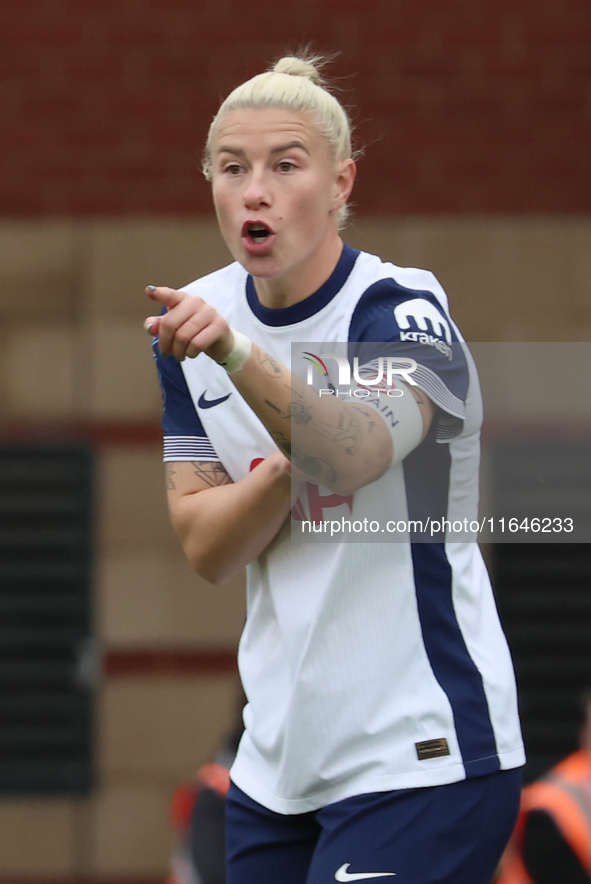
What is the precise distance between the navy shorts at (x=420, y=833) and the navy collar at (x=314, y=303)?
0.75m

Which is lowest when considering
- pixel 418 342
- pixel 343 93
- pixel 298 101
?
pixel 418 342

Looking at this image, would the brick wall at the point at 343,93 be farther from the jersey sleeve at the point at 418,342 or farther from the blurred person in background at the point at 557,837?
the jersey sleeve at the point at 418,342

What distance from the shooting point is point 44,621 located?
4.91 meters

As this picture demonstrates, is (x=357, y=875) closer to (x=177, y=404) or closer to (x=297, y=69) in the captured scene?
(x=177, y=404)

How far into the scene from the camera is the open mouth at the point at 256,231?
1903 millimetres

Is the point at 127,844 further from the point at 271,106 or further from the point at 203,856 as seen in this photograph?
the point at 271,106

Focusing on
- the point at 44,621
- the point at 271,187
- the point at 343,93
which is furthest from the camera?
the point at 44,621

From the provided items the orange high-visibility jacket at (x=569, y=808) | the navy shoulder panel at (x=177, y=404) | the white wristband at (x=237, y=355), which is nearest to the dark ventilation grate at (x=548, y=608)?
the orange high-visibility jacket at (x=569, y=808)

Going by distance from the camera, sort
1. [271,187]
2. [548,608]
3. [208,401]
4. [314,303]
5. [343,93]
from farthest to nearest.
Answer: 1. [548,608]
2. [343,93]
3. [208,401]
4. [314,303]
5. [271,187]

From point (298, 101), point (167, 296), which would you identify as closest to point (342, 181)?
point (298, 101)

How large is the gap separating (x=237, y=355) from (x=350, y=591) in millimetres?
501

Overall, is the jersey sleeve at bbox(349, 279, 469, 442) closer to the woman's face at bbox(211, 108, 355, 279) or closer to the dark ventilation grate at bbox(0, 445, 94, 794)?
the woman's face at bbox(211, 108, 355, 279)

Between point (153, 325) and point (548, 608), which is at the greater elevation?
point (153, 325)

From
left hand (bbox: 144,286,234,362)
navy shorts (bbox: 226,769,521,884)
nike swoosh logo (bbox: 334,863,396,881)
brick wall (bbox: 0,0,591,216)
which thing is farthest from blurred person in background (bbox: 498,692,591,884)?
brick wall (bbox: 0,0,591,216)
